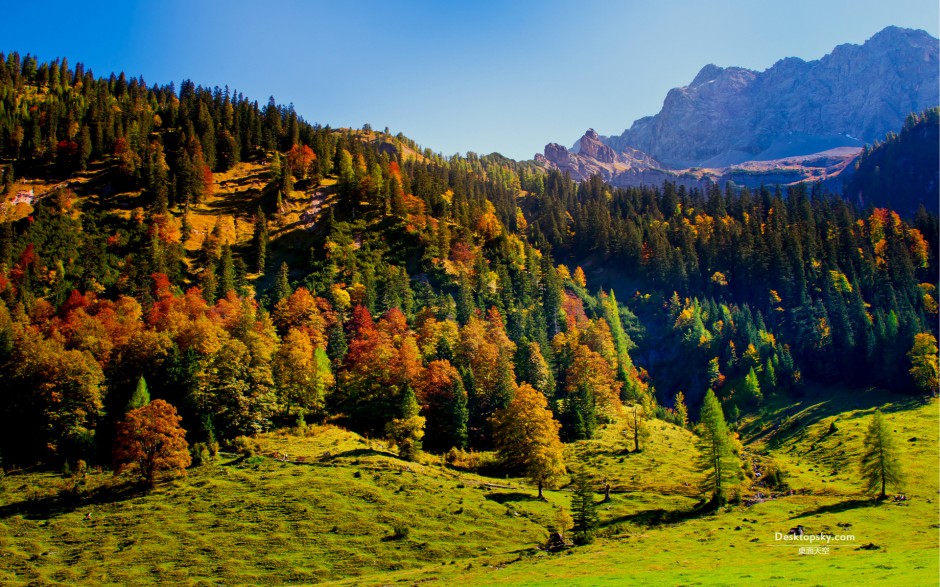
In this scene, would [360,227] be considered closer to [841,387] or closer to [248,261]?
[248,261]

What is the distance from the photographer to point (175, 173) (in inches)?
6250

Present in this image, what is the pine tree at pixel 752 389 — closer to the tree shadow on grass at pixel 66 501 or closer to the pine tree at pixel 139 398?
the tree shadow on grass at pixel 66 501

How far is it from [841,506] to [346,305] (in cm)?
9937

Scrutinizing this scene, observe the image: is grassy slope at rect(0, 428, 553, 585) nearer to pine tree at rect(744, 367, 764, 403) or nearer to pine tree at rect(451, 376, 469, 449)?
pine tree at rect(451, 376, 469, 449)

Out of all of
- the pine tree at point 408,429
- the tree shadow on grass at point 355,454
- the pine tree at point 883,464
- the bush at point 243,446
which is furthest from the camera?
the pine tree at point 408,429

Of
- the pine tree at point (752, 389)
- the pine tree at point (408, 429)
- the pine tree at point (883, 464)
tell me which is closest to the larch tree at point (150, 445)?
the pine tree at point (408, 429)

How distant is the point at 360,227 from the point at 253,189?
134 ft

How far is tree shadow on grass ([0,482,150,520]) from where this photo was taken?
192 ft

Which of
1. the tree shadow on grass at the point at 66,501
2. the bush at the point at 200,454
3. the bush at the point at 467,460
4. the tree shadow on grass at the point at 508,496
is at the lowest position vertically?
the tree shadow on grass at the point at 508,496

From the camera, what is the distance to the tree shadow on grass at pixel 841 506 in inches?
2448

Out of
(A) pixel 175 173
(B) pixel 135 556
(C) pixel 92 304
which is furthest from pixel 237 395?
(A) pixel 175 173

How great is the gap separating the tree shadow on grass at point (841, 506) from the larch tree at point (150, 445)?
75.4 metres

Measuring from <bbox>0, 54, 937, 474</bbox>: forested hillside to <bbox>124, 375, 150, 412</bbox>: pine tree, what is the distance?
1.72 metres

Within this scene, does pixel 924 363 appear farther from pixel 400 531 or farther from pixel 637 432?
pixel 400 531
